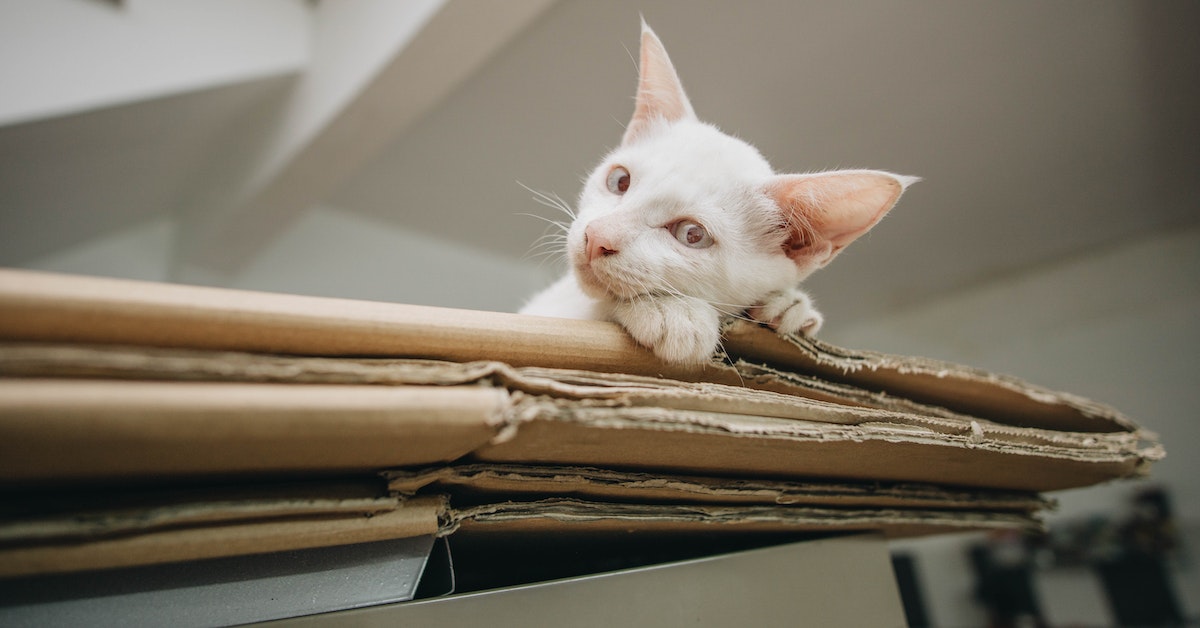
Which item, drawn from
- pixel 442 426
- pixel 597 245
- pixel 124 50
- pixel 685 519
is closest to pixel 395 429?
pixel 442 426

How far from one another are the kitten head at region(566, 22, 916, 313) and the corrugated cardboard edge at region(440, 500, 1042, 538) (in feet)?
0.71

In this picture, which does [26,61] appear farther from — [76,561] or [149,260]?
[76,561]

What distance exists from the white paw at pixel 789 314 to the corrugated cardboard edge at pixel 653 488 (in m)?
0.15

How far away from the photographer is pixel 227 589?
300mm

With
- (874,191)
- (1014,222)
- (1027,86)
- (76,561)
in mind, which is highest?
(1014,222)

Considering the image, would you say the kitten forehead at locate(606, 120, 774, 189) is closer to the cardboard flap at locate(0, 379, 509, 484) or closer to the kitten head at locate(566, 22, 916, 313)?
the kitten head at locate(566, 22, 916, 313)

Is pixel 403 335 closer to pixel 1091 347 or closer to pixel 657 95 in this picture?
pixel 657 95

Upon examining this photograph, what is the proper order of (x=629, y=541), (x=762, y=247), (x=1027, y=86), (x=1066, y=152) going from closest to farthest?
(x=629, y=541)
(x=762, y=247)
(x=1027, y=86)
(x=1066, y=152)

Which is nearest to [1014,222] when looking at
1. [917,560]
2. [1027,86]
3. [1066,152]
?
[1066,152]

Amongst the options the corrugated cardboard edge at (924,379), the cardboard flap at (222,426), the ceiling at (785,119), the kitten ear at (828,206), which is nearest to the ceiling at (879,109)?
the ceiling at (785,119)

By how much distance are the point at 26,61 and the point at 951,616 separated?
3.89 meters

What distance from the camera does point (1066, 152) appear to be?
1786 mm

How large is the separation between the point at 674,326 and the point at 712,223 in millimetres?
222

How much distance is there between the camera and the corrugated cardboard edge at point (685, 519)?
0.36 metres
